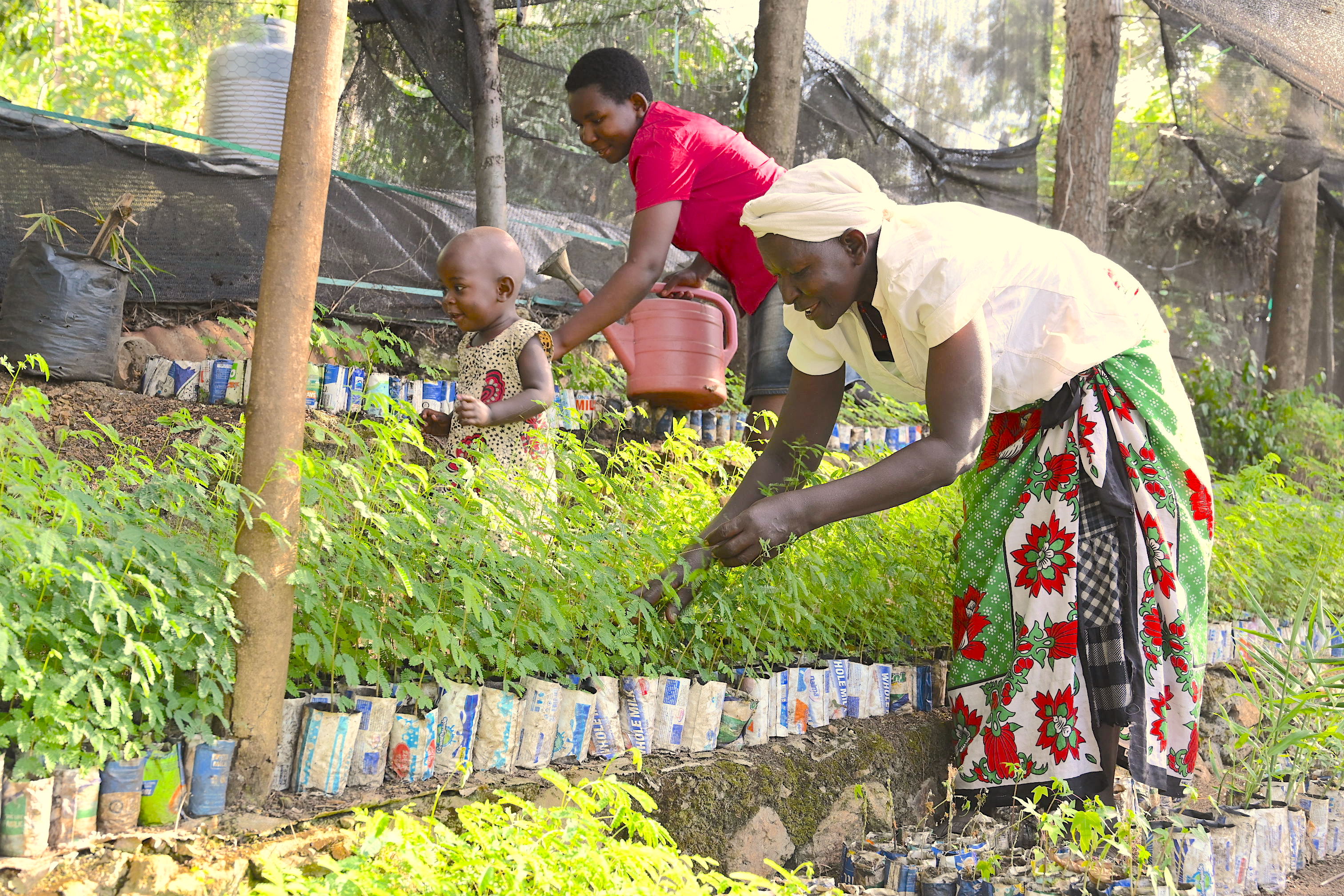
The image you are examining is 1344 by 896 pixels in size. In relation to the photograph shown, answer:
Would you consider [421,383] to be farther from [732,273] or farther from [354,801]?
[354,801]

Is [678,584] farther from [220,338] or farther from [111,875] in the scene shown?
[220,338]

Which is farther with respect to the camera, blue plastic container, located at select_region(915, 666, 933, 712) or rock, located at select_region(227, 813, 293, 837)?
blue plastic container, located at select_region(915, 666, 933, 712)

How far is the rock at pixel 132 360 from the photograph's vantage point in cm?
471

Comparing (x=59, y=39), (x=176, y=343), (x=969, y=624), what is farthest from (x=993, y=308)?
(x=59, y=39)

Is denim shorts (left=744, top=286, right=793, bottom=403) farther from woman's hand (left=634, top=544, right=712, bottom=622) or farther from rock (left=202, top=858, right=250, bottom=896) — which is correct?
rock (left=202, top=858, right=250, bottom=896)

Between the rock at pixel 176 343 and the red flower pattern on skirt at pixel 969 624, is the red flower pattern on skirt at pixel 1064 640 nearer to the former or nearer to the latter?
the red flower pattern on skirt at pixel 969 624

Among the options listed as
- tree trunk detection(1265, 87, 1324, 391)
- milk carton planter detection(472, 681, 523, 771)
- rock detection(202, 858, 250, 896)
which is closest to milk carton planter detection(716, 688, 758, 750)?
milk carton planter detection(472, 681, 523, 771)

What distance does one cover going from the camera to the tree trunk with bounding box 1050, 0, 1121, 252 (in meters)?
7.15

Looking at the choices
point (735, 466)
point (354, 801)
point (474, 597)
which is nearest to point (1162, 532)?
point (474, 597)

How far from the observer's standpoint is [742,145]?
11.5ft

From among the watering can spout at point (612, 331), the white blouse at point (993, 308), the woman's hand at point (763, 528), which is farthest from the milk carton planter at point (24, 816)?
the watering can spout at point (612, 331)

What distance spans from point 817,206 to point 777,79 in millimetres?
4049

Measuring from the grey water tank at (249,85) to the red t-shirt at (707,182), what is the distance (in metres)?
3.42

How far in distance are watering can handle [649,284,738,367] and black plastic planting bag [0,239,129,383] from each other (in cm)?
231
